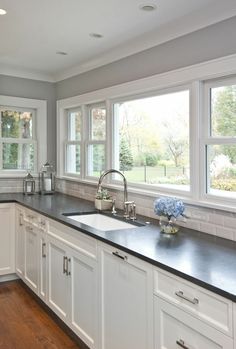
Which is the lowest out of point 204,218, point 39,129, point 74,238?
point 74,238

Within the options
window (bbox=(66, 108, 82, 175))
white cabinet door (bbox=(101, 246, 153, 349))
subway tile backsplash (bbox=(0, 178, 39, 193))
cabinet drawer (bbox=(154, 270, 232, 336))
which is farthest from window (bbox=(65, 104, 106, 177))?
cabinet drawer (bbox=(154, 270, 232, 336))

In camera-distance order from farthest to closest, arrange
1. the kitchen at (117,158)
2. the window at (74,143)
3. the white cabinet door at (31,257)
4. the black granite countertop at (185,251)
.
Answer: the window at (74,143) → the white cabinet door at (31,257) → the kitchen at (117,158) → the black granite countertop at (185,251)

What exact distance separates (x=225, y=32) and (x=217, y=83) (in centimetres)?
34

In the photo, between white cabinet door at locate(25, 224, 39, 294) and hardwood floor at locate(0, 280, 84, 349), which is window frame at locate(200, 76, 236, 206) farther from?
white cabinet door at locate(25, 224, 39, 294)

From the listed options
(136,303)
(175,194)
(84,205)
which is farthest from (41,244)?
(136,303)

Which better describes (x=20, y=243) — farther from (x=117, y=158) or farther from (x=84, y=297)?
(x=84, y=297)

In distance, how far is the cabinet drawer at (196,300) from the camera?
56.7 inches

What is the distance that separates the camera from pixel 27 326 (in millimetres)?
3045

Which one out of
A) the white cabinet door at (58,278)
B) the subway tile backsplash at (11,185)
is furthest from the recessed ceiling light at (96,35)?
the subway tile backsplash at (11,185)

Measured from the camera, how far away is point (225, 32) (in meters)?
2.45

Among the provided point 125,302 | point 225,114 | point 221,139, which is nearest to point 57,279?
point 125,302

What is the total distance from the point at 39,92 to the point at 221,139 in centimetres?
301

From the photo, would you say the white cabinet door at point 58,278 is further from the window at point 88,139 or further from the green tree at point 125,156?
the window at point 88,139

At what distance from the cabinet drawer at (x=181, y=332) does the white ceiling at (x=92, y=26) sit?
1.92m
